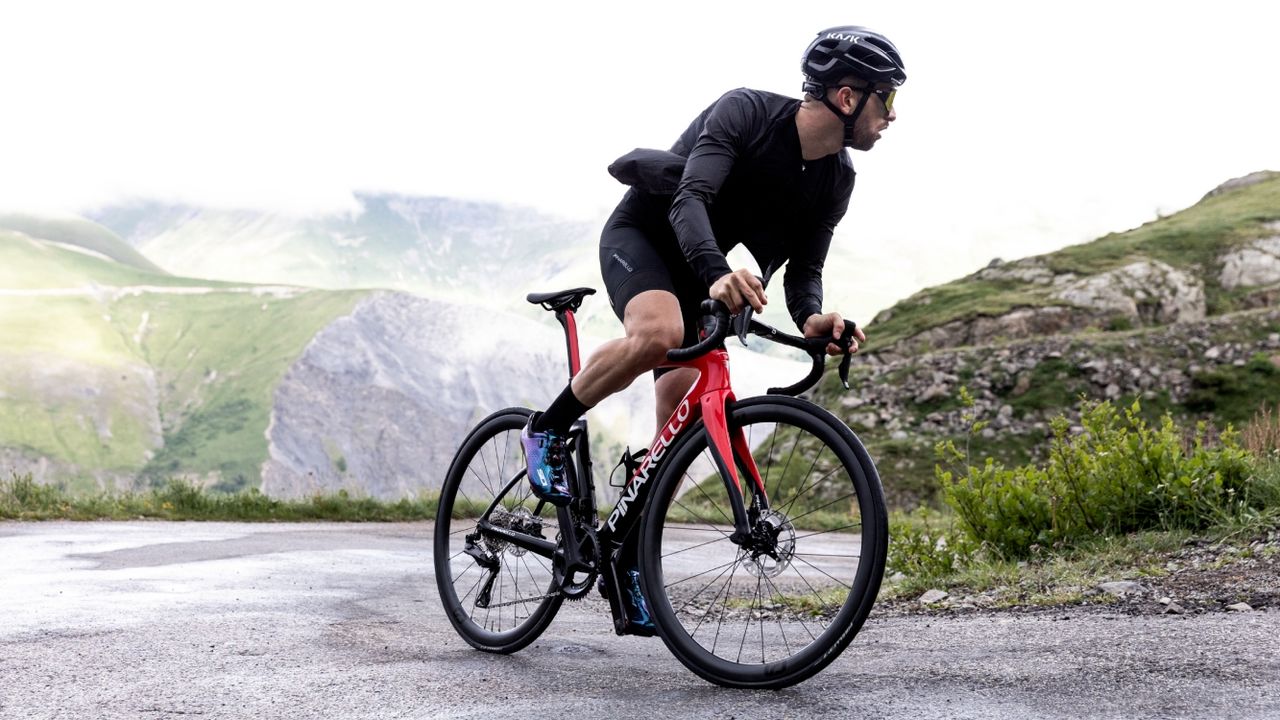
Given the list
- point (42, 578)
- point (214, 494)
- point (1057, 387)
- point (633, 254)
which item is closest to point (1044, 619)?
point (633, 254)

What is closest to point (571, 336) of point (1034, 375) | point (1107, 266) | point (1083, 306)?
point (1034, 375)

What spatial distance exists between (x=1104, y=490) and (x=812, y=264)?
9.70 ft

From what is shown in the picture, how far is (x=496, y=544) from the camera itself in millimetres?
4918

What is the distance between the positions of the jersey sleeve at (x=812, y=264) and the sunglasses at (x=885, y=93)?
0.35 metres

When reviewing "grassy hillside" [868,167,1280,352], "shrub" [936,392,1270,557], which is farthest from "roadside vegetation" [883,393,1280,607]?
"grassy hillside" [868,167,1280,352]

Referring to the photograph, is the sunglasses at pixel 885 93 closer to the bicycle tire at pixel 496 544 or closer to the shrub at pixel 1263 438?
the bicycle tire at pixel 496 544

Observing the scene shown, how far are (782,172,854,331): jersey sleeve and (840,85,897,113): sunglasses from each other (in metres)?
0.35

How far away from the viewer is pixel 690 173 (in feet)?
12.8

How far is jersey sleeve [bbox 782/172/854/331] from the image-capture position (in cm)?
438

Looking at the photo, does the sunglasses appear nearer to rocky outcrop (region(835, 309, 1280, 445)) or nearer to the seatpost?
the seatpost

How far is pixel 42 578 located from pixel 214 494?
19.5ft

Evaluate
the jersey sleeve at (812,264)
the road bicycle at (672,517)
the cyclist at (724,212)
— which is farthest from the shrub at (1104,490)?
the cyclist at (724,212)

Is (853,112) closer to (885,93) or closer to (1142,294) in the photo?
(885,93)

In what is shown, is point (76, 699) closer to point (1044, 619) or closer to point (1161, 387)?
point (1044, 619)
